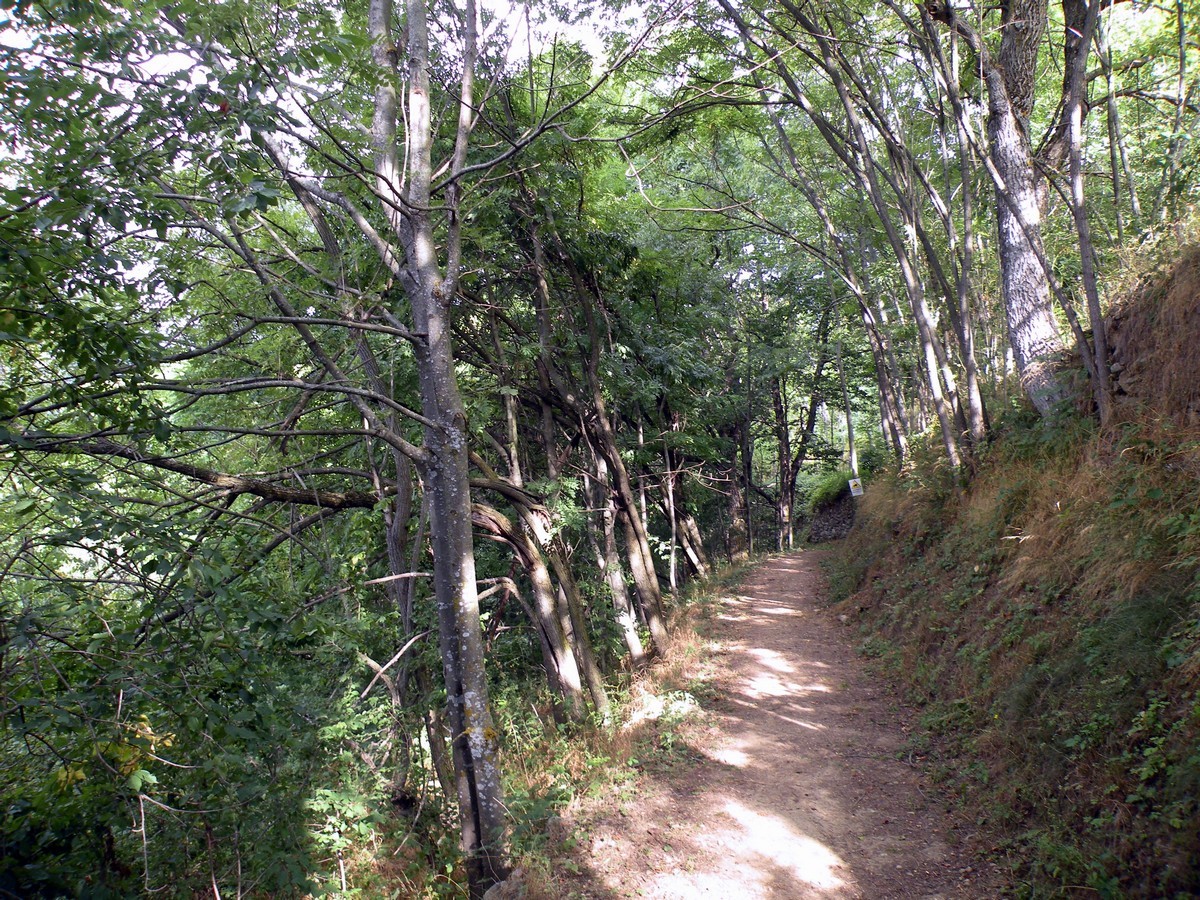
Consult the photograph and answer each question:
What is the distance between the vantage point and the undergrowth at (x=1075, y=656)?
11.9 ft

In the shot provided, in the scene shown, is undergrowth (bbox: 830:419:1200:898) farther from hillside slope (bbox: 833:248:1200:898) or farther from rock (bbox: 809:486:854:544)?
→ rock (bbox: 809:486:854:544)

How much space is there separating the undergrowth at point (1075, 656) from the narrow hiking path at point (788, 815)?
39 centimetres

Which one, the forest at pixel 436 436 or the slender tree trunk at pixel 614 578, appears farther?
the slender tree trunk at pixel 614 578

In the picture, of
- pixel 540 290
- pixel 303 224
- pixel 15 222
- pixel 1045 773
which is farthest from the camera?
pixel 540 290

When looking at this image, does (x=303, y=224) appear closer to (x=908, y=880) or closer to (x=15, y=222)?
(x=15, y=222)

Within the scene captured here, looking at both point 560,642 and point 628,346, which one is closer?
point 560,642

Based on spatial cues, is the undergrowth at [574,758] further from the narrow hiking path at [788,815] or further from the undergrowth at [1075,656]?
the undergrowth at [1075,656]

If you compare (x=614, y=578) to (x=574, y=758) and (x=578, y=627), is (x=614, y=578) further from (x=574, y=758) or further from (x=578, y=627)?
(x=574, y=758)

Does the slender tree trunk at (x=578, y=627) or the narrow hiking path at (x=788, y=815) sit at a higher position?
the slender tree trunk at (x=578, y=627)

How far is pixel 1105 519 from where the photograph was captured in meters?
5.55

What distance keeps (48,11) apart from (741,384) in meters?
19.3

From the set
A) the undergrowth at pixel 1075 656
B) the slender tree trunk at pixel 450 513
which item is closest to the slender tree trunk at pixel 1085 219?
the undergrowth at pixel 1075 656

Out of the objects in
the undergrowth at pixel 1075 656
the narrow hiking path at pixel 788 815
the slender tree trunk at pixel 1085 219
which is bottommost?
the narrow hiking path at pixel 788 815

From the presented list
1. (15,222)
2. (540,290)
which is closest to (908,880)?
(15,222)
